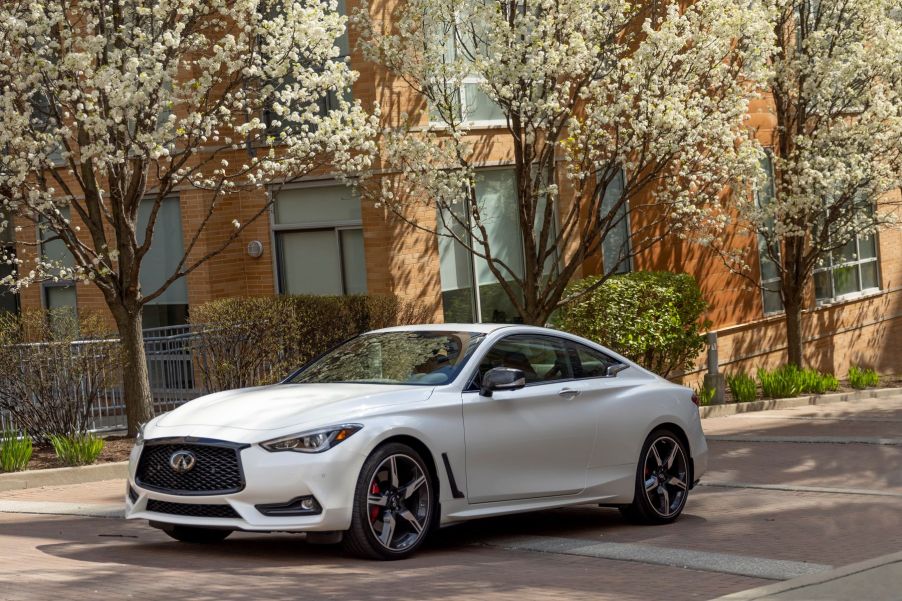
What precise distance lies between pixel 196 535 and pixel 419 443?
5.51 ft

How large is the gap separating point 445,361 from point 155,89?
661 cm

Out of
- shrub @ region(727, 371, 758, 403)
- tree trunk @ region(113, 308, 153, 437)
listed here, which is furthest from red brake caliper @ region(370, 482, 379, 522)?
shrub @ region(727, 371, 758, 403)

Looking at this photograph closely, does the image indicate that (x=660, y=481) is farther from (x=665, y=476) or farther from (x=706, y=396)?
(x=706, y=396)

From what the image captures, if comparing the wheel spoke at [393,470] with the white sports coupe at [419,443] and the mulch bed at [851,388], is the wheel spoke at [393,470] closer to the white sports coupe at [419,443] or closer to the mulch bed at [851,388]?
the white sports coupe at [419,443]

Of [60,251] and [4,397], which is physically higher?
[60,251]

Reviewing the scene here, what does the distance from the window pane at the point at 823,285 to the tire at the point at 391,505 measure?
2045 cm

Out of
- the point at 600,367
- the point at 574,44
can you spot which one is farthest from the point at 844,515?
the point at 574,44

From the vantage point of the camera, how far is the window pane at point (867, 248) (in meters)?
29.4

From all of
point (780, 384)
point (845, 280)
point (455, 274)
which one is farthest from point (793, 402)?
point (845, 280)

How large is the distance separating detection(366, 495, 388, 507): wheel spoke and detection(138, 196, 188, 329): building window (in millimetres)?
13452

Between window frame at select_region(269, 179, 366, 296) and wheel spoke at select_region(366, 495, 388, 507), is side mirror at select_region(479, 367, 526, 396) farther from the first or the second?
window frame at select_region(269, 179, 366, 296)

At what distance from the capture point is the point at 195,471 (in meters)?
8.35

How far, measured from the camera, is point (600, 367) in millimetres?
10289

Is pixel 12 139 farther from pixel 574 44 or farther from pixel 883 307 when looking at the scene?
pixel 883 307
